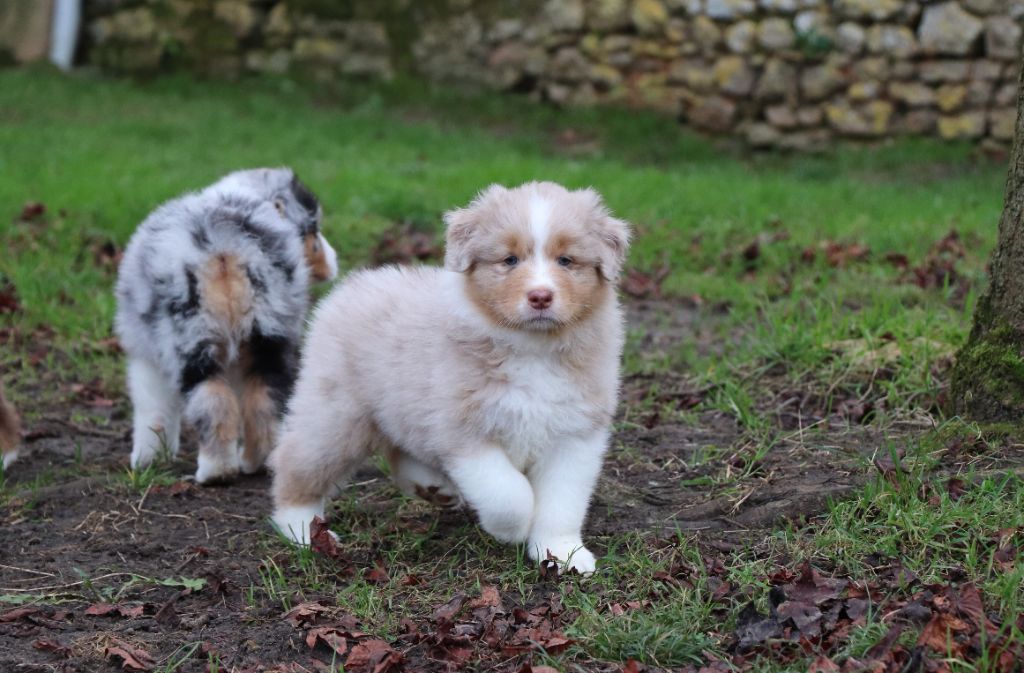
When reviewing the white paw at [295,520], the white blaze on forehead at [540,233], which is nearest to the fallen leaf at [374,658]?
the white paw at [295,520]

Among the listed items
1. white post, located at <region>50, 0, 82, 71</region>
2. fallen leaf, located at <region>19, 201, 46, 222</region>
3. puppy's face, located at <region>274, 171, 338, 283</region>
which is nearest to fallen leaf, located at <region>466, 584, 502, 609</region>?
puppy's face, located at <region>274, 171, 338, 283</region>

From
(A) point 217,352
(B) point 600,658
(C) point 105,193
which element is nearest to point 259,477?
(A) point 217,352

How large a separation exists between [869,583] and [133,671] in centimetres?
222

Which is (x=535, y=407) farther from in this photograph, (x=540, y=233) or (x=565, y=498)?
(x=540, y=233)

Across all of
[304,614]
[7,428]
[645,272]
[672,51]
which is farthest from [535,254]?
[672,51]

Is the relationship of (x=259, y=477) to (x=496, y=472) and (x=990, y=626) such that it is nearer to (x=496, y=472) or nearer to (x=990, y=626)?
(x=496, y=472)

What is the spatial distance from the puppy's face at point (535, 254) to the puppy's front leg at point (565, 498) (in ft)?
1.44

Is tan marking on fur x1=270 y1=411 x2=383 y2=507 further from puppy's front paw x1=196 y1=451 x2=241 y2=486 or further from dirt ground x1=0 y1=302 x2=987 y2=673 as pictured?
puppy's front paw x1=196 y1=451 x2=241 y2=486

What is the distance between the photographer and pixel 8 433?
570cm

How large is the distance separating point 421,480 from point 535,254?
4.14 ft

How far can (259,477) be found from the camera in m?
5.70

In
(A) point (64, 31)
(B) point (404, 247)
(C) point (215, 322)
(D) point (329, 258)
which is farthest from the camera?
(A) point (64, 31)

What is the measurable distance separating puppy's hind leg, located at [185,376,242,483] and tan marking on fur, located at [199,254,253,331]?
283 millimetres

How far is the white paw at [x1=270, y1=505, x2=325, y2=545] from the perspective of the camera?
4.68 m
